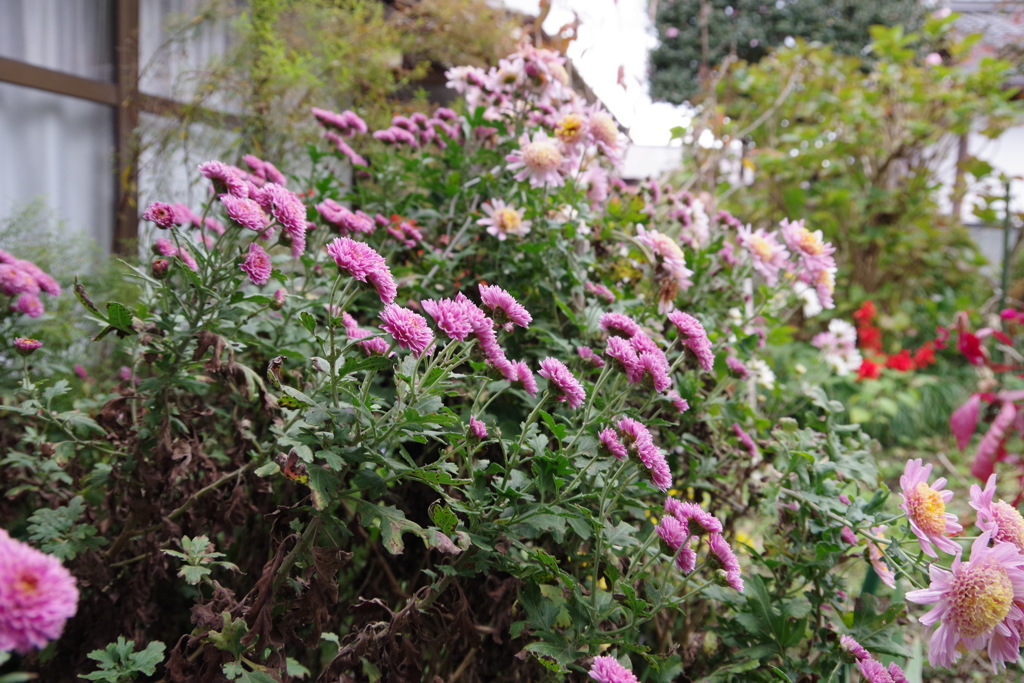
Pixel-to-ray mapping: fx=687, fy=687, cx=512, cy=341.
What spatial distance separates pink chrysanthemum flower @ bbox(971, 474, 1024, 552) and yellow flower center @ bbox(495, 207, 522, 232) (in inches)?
35.6

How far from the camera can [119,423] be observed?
46.9 inches

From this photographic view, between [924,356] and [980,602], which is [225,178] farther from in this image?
[924,356]

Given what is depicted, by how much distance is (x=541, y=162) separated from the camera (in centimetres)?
136

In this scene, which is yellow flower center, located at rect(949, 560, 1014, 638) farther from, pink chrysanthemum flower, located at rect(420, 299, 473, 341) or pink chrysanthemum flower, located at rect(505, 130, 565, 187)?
pink chrysanthemum flower, located at rect(505, 130, 565, 187)

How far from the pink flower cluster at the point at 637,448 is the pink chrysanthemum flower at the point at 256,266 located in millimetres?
521

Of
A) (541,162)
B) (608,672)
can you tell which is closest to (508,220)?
(541,162)

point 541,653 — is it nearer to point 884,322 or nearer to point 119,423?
point 119,423

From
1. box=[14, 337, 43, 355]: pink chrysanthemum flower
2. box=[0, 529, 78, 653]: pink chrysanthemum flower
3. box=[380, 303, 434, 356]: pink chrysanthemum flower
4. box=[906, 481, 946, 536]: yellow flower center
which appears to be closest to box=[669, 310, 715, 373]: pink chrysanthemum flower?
box=[906, 481, 946, 536]: yellow flower center

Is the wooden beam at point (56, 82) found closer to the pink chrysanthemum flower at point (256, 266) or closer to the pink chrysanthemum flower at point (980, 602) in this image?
the pink chrysanthemum flower at point (256, 266)

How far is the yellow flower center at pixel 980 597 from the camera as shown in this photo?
867 millimetres

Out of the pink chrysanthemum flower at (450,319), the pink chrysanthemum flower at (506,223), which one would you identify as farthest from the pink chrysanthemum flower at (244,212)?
the pink chrysanthemum flower at (506,223)

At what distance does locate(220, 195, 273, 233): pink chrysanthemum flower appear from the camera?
949 millimetres

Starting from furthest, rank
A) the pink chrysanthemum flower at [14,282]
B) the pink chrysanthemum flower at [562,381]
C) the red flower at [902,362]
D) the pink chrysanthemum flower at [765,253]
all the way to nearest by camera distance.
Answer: the red flower at [902,362] → the pink chrysanthemum flower at [765,253] → the pink chrysanthemum flower at [14,282] → the pink chrysanthemum flower at [562,381]

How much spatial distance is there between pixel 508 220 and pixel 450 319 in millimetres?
625
